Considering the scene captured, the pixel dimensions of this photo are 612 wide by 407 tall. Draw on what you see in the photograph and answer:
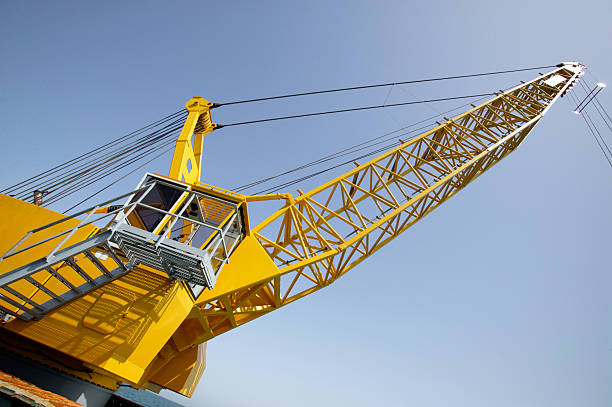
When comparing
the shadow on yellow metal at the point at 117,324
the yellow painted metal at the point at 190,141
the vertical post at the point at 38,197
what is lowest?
the shadow on yellow metal at the point at 117,324

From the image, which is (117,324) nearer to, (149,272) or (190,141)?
(149,272)

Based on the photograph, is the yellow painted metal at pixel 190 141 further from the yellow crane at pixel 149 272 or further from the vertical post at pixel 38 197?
the vertical post at pixel 38 197

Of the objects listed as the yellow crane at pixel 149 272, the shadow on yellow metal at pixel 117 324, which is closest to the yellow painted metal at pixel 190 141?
the yellow crane at pixel 149 272

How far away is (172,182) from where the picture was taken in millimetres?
8695

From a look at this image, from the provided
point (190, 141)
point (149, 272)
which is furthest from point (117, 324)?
point (190, 141)

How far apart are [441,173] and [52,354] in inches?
646

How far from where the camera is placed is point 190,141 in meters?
12.7

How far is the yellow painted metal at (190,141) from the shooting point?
38.6ft

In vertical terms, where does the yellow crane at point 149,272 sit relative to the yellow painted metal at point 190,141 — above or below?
below

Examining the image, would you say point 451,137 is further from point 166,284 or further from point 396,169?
point 166,284

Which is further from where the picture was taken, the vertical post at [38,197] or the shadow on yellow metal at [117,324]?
the vertical post at [38,197]

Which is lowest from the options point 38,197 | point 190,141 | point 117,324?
point 117,324

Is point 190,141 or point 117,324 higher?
point 190,141

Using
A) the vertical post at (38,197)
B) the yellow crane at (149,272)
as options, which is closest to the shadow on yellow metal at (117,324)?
the yellow crane at (149,272)
